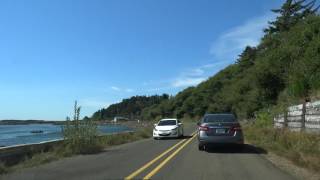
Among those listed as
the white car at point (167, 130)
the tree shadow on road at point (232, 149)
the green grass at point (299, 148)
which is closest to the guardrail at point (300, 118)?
the green grass at point (299, 148)

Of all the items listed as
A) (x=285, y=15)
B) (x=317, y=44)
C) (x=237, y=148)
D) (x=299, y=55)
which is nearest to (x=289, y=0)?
(x=285, y=15)

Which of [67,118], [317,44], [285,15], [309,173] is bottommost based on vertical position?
[309,173]

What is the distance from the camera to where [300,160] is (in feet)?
54.6

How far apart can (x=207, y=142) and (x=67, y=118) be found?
7.04 meters

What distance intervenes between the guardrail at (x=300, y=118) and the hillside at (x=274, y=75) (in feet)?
3.31

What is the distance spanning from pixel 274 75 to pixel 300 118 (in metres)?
33.5

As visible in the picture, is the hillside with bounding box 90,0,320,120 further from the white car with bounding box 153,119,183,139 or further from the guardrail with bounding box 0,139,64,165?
the guardrail with bounding box 0,139,64,165

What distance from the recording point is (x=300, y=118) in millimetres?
25156

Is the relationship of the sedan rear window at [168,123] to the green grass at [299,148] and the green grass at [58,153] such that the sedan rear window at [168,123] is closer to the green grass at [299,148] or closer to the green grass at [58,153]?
the green grass at [58,153]

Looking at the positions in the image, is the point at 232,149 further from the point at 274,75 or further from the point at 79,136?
the point at 274,75

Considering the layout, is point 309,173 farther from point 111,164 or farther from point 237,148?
point 237,148

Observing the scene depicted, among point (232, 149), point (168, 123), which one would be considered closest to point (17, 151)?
point (232, 149)

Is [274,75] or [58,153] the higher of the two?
[274,75]

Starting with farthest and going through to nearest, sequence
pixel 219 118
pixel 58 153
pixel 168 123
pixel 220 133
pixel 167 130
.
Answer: pixel 168 123
pixel 167 130
pixel 219 118
pixel 220 133
pixel 58 153
